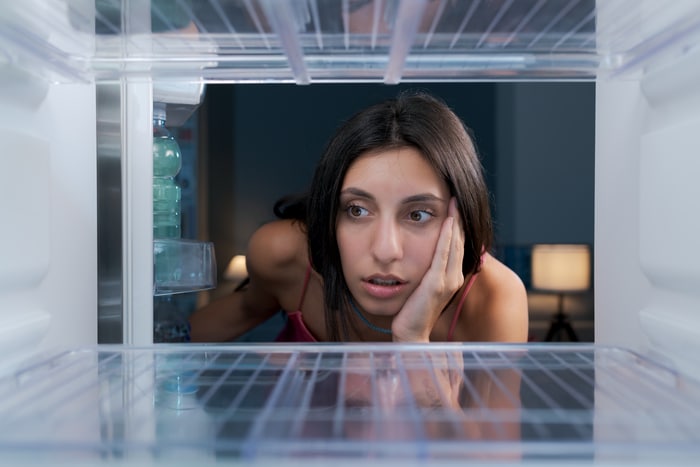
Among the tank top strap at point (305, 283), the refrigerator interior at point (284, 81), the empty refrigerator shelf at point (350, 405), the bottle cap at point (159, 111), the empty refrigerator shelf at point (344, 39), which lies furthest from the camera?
the tank top strap at point (305, 283)

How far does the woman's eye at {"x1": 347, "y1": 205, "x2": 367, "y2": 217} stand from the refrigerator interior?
0.61 meters

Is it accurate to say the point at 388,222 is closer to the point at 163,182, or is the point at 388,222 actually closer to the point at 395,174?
the point at 395,174

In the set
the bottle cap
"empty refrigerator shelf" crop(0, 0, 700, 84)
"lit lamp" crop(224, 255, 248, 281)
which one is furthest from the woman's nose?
"lit lamp" crop(224, 255, 248, 281)

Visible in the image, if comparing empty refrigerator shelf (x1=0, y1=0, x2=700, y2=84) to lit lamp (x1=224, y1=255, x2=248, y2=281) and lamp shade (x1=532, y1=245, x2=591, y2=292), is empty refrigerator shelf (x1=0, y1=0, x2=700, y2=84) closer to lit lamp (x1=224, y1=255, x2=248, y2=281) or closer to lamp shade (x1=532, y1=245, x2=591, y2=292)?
lit lamp (x1=224, y1=255, x2=248, y2=281)

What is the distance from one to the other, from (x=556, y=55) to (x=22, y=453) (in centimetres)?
69

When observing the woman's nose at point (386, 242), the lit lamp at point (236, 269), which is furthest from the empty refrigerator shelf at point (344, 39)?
the lit lamp at point (236, 269)

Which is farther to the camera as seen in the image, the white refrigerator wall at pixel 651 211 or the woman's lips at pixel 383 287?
the woman's lips at pixel 383 287

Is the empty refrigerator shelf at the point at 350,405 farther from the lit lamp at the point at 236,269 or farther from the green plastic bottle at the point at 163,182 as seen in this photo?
the lit lamp at the point at 236,269

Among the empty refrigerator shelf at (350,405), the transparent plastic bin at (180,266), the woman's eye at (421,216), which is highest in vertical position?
the woman's eye at (421,216)

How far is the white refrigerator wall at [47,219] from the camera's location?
74cm

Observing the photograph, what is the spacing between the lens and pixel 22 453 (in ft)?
1.44

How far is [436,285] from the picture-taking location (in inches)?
60.1

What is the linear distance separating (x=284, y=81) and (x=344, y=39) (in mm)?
115

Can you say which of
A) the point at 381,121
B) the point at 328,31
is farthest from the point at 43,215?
the point at 381,121
